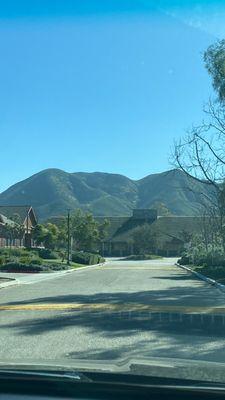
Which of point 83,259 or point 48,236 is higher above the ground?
point 48,236

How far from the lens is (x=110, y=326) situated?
12156 mm

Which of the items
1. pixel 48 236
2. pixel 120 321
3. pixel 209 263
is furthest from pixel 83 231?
pixel 120 321

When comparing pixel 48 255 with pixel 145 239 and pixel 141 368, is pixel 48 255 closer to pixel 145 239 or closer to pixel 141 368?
pixel 145 239

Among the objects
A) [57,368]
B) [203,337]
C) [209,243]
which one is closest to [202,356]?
[203,337]

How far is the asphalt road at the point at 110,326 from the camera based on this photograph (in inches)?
365

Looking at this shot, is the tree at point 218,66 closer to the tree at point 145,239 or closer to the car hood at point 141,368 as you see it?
the car hood at point 141,368

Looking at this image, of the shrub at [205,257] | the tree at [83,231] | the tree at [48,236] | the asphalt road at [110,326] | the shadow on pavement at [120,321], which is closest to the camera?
the asphalt road at [110,326]

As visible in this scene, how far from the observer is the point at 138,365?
428 centimetres

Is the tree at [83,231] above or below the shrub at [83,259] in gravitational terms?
above

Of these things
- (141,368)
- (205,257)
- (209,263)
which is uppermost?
(205,257)

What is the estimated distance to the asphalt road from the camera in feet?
30.4

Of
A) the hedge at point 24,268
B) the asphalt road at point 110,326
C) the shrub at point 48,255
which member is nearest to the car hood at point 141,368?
the asphalt road at point 110,326

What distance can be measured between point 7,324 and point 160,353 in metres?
4.62

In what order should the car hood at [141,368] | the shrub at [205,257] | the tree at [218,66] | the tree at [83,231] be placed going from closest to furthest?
the car hood at [141,368] → the tree at [218,66] → the shrub at [205,257] → the tree at [83,231]
